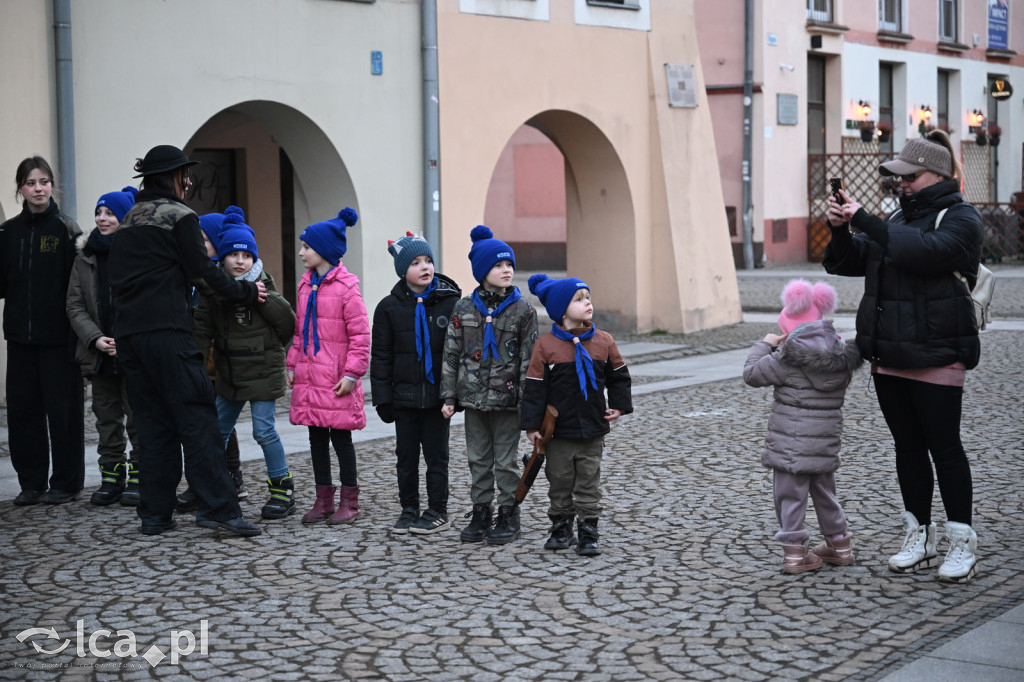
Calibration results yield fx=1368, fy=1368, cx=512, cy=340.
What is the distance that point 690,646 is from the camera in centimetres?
489

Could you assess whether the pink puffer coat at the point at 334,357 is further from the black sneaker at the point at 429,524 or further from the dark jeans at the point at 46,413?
the dark jeans at the point at 46,413

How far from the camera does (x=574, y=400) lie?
20.3 feet

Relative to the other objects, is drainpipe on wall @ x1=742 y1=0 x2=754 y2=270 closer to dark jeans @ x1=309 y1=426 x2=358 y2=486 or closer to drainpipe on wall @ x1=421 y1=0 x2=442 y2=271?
drainpipe on wall @ x1=421 y1=0 x2=442 y2=271

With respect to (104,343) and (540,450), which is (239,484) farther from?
(540,450)

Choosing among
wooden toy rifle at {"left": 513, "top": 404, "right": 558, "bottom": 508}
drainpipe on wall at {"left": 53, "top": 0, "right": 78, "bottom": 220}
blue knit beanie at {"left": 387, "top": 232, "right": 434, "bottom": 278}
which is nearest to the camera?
wooden toy rifle at {"left": 513, "top": 404, "right": 558, "bottom": 508}

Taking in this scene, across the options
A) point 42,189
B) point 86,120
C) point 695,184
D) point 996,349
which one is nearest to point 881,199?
A: point 695,184

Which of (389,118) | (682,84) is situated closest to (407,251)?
(389,118)

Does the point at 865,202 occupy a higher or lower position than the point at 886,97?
lower

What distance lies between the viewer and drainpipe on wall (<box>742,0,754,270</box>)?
88.4 feet

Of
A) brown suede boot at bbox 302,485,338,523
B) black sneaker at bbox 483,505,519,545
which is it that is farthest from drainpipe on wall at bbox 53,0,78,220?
black sneaker at bbox 483,505,519,545

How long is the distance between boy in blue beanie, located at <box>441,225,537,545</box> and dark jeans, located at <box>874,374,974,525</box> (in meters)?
1.72

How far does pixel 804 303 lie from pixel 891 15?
27.5 meters

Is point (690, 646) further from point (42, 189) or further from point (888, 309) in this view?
point (42, 189)

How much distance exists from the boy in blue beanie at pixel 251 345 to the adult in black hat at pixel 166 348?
0.90 ft
